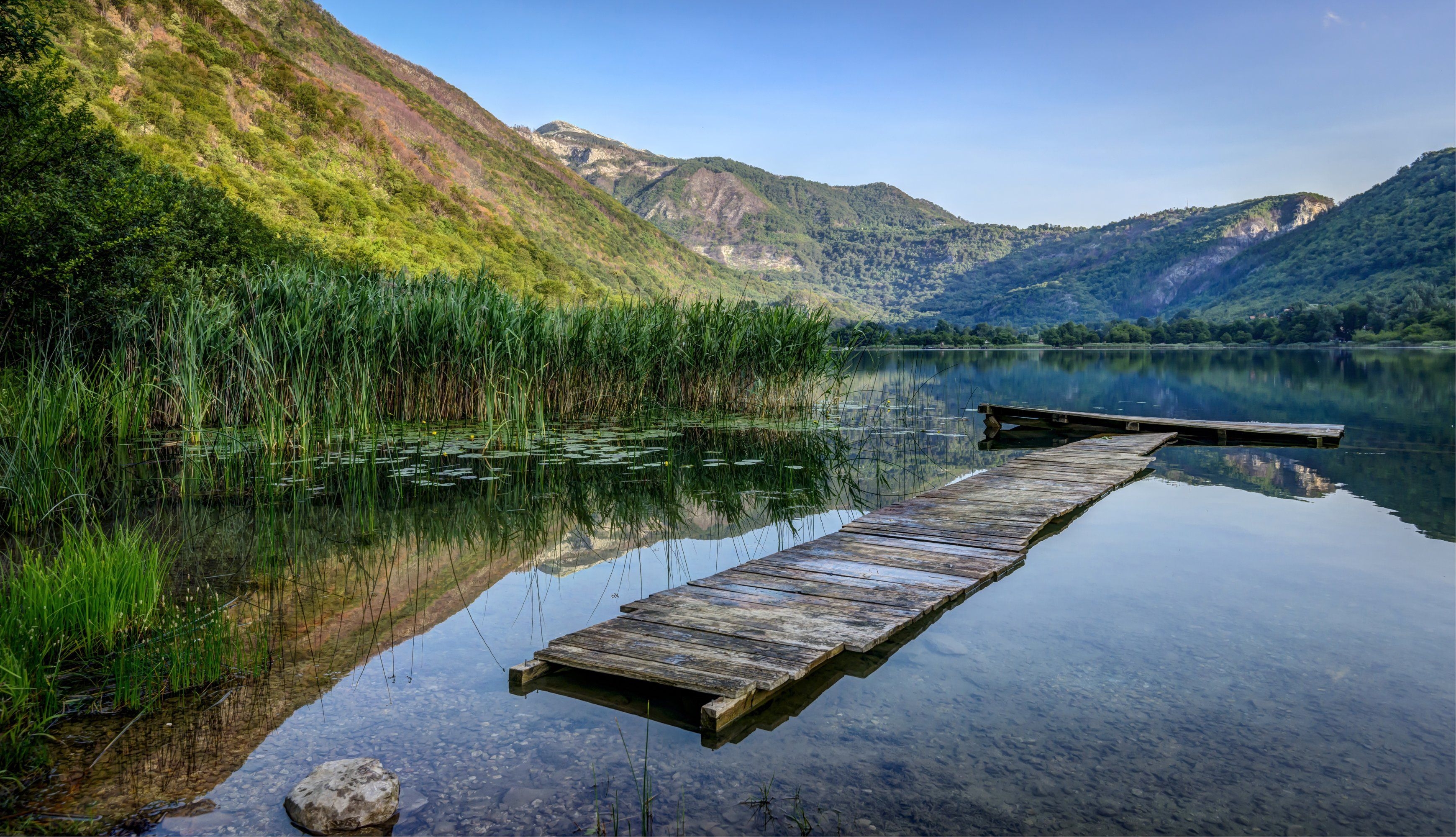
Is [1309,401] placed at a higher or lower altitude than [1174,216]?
lower

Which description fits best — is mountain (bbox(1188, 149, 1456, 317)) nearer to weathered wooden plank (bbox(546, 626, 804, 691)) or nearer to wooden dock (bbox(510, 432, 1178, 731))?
wooden dock (bbox(510, 432, 1178, 731))

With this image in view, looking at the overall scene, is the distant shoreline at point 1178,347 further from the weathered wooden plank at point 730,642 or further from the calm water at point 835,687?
the weathered wooden plank at point 730,642

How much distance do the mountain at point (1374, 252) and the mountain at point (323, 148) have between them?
48961 mm

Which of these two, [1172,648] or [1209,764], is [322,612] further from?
[1172,648]

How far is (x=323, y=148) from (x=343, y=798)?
193ft

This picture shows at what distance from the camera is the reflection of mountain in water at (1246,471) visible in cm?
786

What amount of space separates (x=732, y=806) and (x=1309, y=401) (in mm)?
19851

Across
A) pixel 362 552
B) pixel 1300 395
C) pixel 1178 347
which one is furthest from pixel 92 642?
pixel 1178 347

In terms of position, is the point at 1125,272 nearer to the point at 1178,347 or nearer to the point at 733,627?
the point at 1178,347

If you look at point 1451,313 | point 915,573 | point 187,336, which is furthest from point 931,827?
point 1451,313

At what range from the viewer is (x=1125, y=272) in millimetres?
111875

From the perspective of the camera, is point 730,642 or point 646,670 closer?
point 646,670

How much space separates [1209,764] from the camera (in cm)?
252

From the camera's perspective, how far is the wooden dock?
9.74 feet
